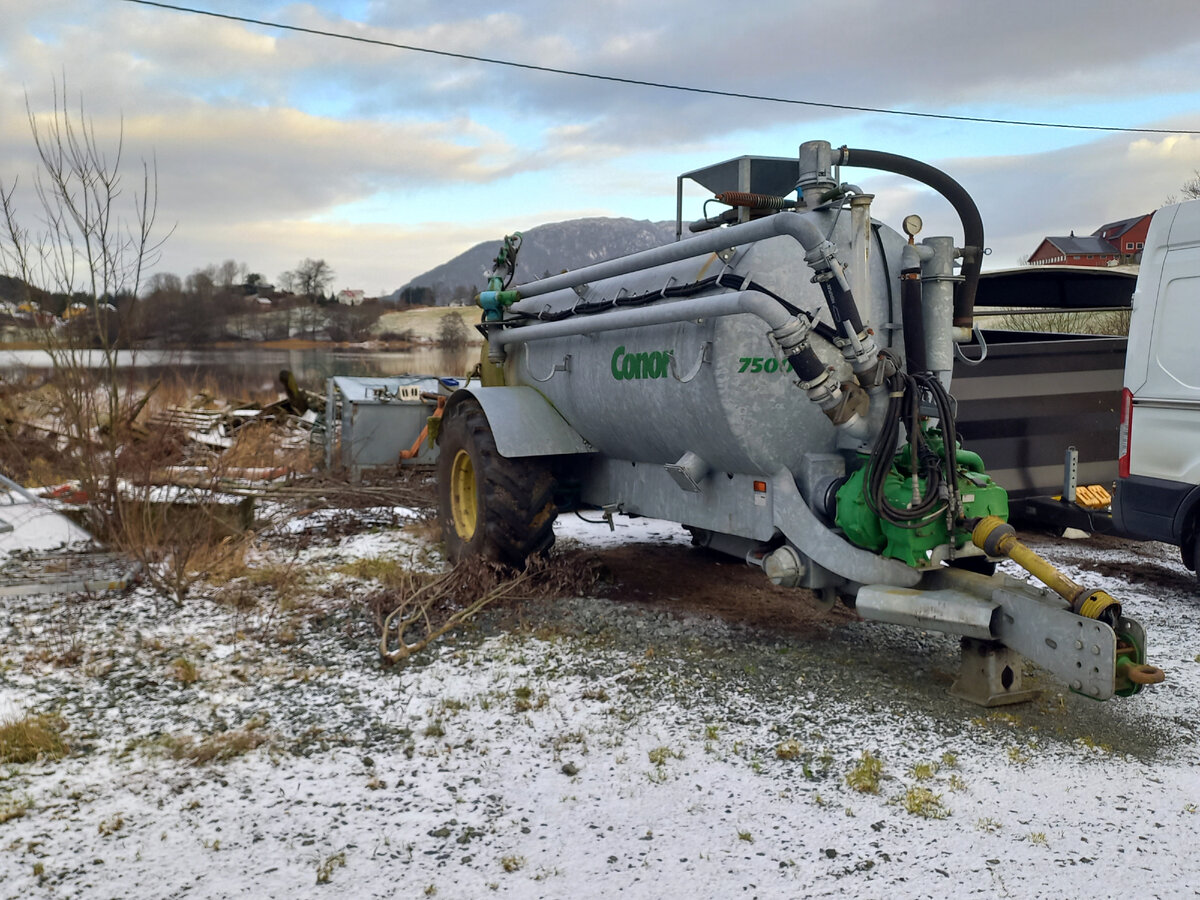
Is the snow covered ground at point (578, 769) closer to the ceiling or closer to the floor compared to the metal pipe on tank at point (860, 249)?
closer to the floor

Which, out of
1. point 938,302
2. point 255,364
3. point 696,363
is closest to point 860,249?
point 938,302

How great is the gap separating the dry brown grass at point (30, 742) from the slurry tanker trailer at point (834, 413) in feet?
9.89

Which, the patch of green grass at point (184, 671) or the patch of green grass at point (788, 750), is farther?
the patch of green grass at point (184, 671)

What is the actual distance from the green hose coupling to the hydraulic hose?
260 cm

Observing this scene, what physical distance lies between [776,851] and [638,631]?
2.24 meters

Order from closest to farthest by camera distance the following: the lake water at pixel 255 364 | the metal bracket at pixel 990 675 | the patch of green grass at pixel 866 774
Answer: the patch of green grass at pixel 866 774 < the metal bracket at pixel 990 675 < the lake water at pixel 255 364

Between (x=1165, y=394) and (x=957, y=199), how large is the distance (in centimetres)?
198

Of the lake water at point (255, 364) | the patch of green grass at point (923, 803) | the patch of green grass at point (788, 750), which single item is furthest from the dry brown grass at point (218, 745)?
the lake water at point (255, 364)

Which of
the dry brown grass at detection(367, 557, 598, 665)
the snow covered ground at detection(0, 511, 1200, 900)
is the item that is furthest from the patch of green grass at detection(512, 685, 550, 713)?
the dry brown grass at detection(367, 557, 598, 665)

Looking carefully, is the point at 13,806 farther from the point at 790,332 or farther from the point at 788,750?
the point at 790,332

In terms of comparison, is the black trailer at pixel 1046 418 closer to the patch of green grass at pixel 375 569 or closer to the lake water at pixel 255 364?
the lake water at pixel 255 364

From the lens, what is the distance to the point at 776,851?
10.1 feet

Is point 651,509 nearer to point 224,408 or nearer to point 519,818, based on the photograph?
point 519,818

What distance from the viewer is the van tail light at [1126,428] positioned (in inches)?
229
